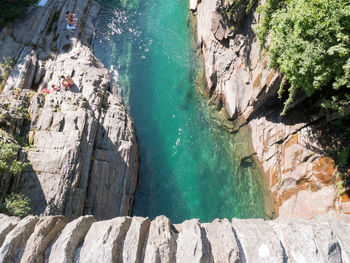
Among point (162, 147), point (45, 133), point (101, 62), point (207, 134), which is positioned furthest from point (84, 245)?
point (101, 62)

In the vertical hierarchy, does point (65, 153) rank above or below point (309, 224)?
above

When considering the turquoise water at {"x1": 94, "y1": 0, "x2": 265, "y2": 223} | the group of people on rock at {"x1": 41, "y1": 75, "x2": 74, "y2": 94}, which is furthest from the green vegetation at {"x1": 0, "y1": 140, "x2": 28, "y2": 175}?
the turquoise water at {"x1": 94, "y1": 0, "x2": 265, "y2": 223}

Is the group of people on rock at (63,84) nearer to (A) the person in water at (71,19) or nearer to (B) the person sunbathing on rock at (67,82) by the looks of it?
(B) the person sunbathing on rock at (67,82)

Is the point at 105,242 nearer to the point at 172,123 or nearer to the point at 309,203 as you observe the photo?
the point at 309,203

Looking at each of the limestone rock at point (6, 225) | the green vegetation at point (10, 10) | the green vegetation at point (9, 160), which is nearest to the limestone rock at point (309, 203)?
the limestone rock at point (6, 225)

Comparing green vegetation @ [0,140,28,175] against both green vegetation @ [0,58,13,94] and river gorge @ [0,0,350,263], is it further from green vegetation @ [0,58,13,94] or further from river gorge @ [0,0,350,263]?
green vegetation @ [0,58,13,94]

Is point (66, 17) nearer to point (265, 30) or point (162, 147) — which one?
point (162, 147)

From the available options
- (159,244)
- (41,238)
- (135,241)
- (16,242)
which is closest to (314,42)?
(159,244)
